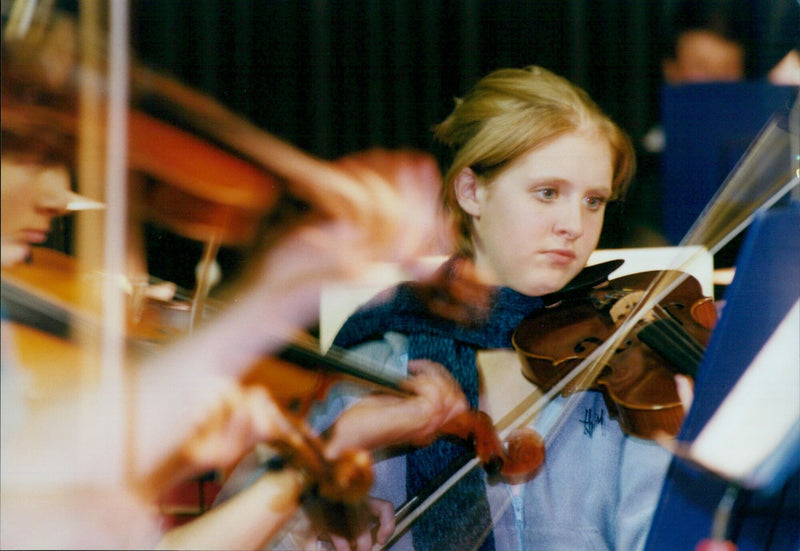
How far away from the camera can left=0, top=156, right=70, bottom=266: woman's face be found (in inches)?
36.8

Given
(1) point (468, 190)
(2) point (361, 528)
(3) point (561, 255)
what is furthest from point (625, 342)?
(2) point (361, 528)

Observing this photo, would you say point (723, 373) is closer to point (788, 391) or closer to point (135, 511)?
point (788, 391)

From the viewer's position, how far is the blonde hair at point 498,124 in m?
1.09

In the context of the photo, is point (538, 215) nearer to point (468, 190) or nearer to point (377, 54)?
point (468, 190)

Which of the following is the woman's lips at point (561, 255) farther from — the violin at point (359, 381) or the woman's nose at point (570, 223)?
the violin at point (359, 381)

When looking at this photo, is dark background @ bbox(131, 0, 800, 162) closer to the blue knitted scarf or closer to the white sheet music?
the blue knitted scarf

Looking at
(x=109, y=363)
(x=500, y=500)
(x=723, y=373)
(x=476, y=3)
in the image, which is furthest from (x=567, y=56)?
(x=109, y=363)

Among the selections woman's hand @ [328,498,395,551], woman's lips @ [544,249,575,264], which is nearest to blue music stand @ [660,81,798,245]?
woman's lips @ [544,249,575,264]

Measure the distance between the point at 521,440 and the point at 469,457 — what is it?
77mm

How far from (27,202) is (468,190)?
54 centimetres

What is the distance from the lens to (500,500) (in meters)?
1.08

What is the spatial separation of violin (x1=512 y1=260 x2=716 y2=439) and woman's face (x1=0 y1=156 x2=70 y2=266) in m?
0.59

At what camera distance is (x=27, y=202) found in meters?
0.95

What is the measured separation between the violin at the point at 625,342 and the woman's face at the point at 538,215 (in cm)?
4
